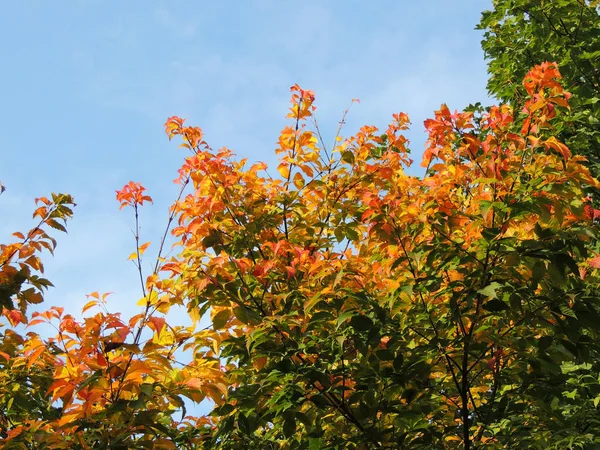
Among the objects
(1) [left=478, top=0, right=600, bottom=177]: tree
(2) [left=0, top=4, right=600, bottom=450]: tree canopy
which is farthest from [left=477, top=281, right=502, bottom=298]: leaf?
(1) [left=478, top=0, right=600, bottom=177]: tree

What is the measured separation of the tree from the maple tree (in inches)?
161

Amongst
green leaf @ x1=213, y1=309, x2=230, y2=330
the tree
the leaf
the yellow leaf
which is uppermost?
the tree

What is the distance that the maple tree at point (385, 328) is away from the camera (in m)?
3.12

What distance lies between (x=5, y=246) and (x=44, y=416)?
1265mm

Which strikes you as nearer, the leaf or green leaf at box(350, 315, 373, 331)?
the leaf

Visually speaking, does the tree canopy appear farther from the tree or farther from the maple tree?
the tree

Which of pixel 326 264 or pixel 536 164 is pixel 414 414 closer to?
pixel 326 264

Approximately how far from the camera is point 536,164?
356 cm

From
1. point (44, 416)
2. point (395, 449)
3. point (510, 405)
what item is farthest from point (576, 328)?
point (44, 416)

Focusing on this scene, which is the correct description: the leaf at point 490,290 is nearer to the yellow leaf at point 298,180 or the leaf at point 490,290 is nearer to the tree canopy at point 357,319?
the tree canopy at point 357,319

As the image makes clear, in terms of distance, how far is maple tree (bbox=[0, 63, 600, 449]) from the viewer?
312cm

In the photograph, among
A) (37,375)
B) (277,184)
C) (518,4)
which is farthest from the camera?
(518,4)

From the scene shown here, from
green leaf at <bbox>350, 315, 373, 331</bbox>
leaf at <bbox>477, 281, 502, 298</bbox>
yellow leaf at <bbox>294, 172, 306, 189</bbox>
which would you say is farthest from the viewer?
yellow leaf at <bbox>294, 172, 306, 189</bbox>

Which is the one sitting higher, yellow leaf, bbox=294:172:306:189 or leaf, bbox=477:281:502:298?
yellow leaf, bbox=294:172:306:189
